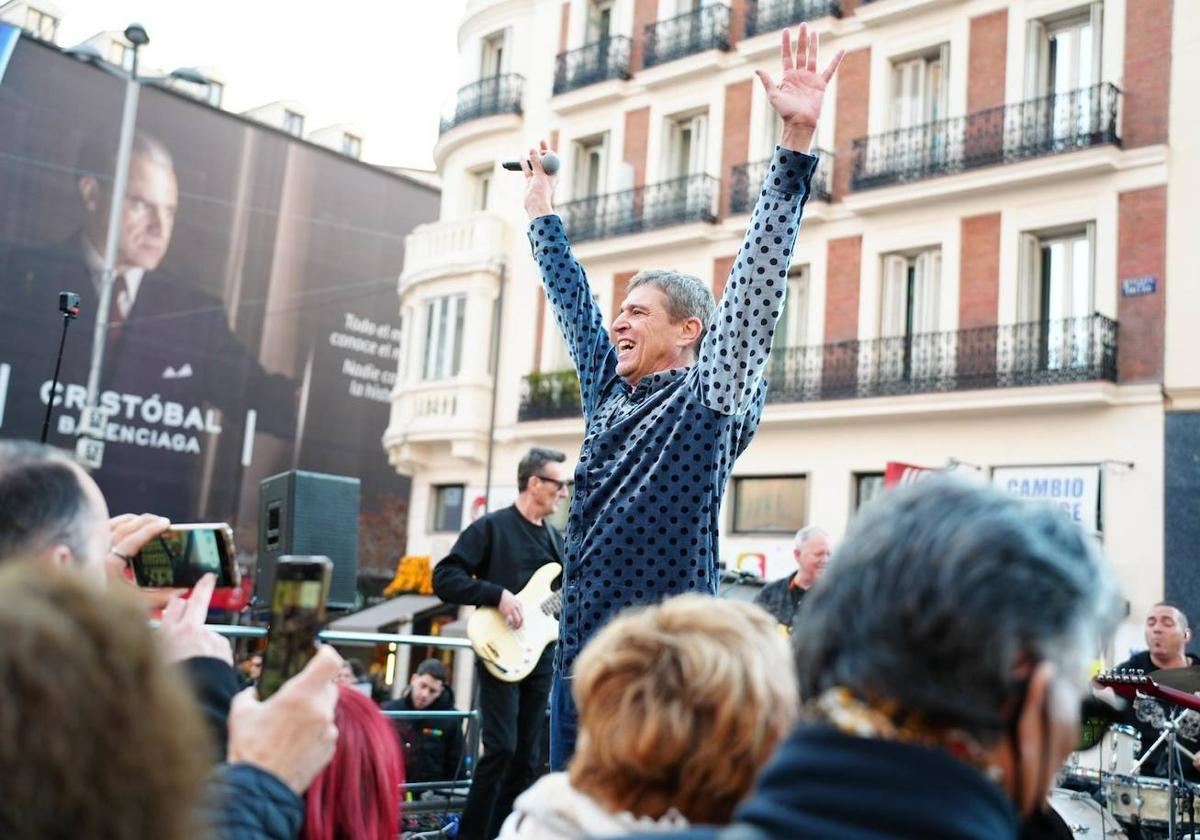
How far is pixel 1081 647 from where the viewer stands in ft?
4.74

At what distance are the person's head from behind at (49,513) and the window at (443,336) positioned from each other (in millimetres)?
24903

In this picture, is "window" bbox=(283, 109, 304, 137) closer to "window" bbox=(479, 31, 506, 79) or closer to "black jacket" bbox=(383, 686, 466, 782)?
"window" bbox=(479, 31, 506, 79)

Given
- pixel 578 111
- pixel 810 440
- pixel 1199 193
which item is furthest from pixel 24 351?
pixel 1199 193

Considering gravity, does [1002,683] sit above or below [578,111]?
below

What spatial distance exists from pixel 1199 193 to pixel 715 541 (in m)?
16.8

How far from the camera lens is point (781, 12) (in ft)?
77.4

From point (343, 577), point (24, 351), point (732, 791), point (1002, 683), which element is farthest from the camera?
point (24, 351)

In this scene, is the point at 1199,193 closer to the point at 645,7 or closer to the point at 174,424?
the point at 645,7

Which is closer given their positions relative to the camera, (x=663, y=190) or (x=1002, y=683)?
(x=1002, y=683)

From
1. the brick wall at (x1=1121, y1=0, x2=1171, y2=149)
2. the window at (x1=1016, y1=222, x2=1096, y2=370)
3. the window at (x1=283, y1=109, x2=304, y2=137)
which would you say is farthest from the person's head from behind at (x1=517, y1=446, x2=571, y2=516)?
the window at (x1=283, y1=109, x2=304, y2=137)

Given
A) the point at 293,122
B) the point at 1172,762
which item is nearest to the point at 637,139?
the point at 1172,762

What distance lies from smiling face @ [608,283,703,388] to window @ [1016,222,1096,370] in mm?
16067

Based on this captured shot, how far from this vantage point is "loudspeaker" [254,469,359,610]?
239 inches

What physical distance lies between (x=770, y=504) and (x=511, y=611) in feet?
49.9
